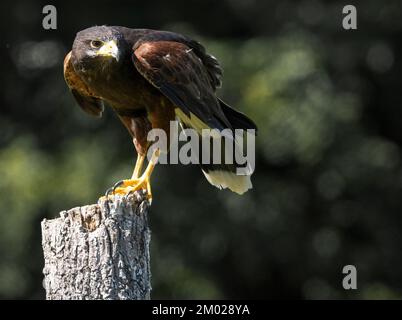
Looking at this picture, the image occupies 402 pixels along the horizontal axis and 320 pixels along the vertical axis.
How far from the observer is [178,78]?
4.84 metres

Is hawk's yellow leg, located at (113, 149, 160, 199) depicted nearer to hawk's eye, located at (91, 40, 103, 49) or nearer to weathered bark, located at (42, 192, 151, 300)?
weathered bark, located at (42, 192, 151, 300)

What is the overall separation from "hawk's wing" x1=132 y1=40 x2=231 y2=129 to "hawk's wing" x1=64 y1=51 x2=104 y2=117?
1.35 ft

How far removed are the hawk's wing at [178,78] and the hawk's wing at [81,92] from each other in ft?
1.35

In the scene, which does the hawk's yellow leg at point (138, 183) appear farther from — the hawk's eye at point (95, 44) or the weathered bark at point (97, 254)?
the hawk's eye at point (95, 44)

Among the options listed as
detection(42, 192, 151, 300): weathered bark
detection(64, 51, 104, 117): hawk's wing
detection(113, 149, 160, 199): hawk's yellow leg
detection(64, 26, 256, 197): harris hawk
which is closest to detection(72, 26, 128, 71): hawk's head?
detection(64, 26, 256, 197): harris hawk

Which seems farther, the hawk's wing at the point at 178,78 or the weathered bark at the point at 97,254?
the hawk's wing at the point at 178,78

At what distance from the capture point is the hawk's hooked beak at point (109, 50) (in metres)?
4.79

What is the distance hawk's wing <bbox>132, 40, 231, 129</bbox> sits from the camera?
189 inches

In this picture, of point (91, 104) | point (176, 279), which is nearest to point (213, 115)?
point (91, 104)

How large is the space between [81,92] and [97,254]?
155 cm

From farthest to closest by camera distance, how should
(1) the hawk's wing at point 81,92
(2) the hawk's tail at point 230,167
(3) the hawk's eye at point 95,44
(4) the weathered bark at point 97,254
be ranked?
(2) the hawk's tail at point 230,167 → (1) the hawk's wing at point 81,92 → (3) the hawk's eye at point 95,44 → (4) the weathered bark at point 97,254

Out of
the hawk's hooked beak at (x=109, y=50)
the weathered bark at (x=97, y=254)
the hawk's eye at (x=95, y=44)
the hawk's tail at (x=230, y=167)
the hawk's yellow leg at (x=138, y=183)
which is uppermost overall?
the hawk's eye at (x=95, y=44)

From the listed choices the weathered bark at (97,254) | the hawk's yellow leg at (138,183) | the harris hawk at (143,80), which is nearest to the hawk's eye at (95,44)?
the harris hawk at (143,80)

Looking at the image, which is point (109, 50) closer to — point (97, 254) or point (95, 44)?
point (95, 44)
